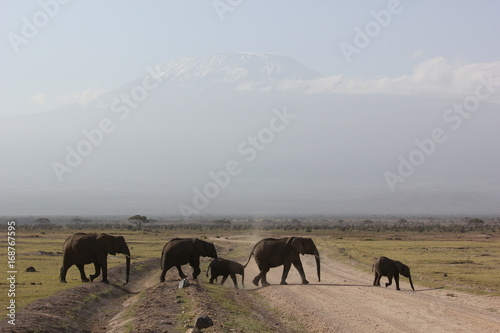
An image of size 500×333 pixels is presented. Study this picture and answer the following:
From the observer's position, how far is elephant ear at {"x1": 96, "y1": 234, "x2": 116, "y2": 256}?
34344 mm

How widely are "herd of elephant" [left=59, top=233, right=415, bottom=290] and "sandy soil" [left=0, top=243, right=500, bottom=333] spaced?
1.55 metres

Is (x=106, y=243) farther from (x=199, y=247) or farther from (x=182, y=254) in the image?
(x=199, y=247)

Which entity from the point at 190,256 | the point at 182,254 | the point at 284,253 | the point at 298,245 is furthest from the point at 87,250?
the point at 298,245

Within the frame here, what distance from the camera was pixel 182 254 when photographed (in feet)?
114

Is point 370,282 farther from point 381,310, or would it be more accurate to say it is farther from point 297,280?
point 381,310

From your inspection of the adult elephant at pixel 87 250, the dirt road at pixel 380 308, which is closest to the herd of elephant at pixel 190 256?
the adult elephant at pixel 87 250

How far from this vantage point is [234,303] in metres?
26.2

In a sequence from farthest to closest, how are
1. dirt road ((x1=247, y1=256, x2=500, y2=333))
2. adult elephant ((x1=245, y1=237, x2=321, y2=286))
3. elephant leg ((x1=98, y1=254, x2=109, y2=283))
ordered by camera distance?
adult elephant ((x1=245, y1=237, x2=321, y2=286)) → elephant leg ((x1=98, y1=254, x2=109, y2=283)) → dirt road ((x1=247, y1=256, x2=500, y2=333))

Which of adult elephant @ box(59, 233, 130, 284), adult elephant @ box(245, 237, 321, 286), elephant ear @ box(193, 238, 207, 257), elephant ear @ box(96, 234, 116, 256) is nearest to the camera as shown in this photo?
adult elephant @ box(59, 233, 130, 284)

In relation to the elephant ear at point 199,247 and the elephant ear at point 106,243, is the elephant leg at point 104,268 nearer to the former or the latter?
the elephant ear at point 106,243

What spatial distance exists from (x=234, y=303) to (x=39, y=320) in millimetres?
8897

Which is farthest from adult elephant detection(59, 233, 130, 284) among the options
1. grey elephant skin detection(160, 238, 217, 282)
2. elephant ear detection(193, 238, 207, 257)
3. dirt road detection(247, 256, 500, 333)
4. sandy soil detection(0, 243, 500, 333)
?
dirt road detection(247, 256, 500, 333)

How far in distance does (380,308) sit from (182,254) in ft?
44.7

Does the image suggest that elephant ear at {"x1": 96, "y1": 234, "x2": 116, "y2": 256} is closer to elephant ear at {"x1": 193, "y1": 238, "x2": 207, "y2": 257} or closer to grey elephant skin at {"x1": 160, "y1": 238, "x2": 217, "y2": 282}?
grey elephant skin at {"x1": 160, "y1": 238, "x2": 217, "y2": 282}
